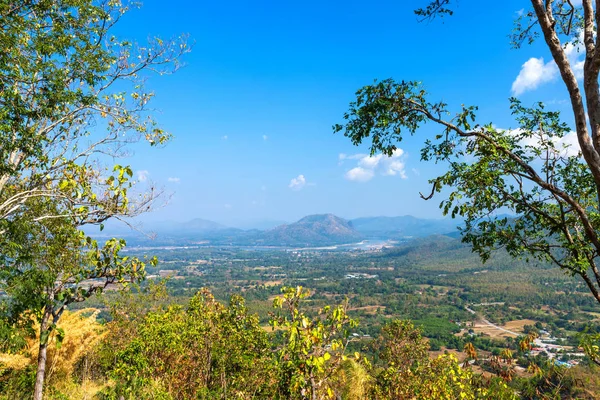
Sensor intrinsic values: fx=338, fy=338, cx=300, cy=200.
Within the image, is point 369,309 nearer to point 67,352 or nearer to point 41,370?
point 67,352

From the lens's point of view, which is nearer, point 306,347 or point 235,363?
point 306,347

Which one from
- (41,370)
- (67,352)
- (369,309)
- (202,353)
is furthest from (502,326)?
(41,370)

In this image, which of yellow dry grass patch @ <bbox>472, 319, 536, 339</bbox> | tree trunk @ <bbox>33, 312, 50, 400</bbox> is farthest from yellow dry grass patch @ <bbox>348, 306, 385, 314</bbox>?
tree trunk @ <bbox>33, 312, 50, 400</bbox>

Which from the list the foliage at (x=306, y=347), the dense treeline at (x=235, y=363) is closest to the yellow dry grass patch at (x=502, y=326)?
the dense treeline at (x=235, y=363)

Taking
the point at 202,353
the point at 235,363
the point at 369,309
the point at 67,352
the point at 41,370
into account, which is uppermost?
the point at 41,370

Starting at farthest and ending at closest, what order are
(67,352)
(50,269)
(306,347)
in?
(67,352)
(50,269)
(306,347)

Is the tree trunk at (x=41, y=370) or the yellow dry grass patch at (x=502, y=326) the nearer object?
the tree trunk at (x=41, y=370)

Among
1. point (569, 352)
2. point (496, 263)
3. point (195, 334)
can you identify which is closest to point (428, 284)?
point (496, 263)

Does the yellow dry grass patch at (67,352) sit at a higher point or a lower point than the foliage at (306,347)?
lower

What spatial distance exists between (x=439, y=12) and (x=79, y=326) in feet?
36.4

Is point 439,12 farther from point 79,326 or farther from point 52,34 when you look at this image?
point 79,326

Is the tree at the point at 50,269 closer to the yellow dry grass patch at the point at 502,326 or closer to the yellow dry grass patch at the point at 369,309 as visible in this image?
the yellow dry grass patch at the point at 502,326

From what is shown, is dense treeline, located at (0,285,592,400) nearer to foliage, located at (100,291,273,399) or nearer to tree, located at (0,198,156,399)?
foliage, located at (100,291,273,399)

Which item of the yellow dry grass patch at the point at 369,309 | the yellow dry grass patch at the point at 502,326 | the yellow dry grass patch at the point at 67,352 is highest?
the yellow dry grass patch at the point at 67,352
